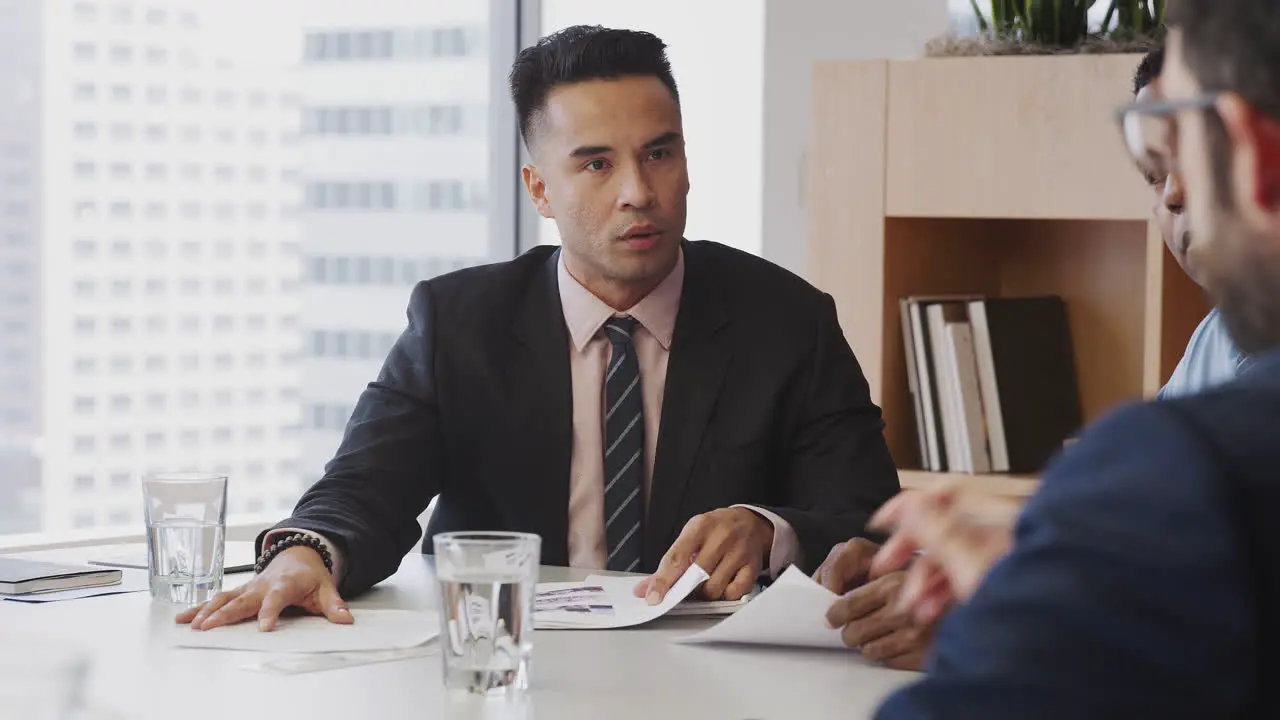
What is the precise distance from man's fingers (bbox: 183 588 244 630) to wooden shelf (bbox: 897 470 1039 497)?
169 centimetres

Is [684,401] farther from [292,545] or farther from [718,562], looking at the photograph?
[292,545]

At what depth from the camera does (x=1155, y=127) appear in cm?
87

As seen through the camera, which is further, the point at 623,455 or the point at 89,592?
the point at 623,455

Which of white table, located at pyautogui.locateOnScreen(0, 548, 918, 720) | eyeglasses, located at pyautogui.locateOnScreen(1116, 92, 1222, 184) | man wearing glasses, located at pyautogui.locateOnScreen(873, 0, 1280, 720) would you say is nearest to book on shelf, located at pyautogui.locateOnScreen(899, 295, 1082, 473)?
white table, located at pyautogui.locateOnScreen(0, 548, 918, 720)

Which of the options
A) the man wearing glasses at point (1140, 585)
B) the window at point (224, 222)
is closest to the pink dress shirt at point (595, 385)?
the window at point (224, 222)

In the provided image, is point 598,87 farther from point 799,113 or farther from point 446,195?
point 446,195

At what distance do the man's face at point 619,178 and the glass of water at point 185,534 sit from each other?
0.78 meters

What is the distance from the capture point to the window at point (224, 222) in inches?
131

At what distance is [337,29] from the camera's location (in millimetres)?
3926

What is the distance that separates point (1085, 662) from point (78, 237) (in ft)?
10.1

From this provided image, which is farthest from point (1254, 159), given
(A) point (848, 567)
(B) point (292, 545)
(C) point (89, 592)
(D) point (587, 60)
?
(D) point (587, 60)

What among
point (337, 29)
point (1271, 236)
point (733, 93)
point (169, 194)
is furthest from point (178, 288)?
point (1271, 236)

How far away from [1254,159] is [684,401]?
1.54 metres

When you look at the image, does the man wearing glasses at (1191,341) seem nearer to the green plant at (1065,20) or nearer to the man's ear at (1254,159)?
the green plant at (1065,20)
